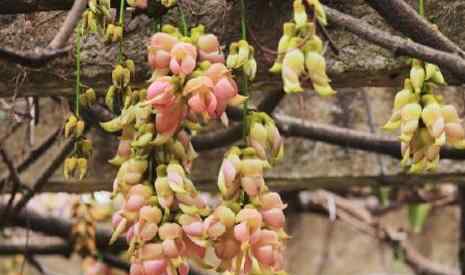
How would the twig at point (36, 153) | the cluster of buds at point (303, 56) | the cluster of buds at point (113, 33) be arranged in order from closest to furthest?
the cluster of buds at point (303, 56)
the cluster of buds at point (113, 33)
the twig at point (36, 153)

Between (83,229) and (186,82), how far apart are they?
4.06ft

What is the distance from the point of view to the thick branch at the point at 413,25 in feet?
2.62

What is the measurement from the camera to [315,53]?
656 millimetres

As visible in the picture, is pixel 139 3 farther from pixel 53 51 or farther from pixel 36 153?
pixel 36 153

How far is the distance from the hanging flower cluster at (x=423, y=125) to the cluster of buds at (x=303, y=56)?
103 millimetres

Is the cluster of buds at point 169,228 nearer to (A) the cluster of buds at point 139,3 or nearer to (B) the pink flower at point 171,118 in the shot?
(B) the pink flower at point 171,118

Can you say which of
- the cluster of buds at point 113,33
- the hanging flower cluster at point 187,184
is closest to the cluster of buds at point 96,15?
the cluster of buds at point 113,33

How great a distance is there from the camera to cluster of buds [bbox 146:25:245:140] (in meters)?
0.69

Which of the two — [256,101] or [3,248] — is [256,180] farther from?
[3,248]

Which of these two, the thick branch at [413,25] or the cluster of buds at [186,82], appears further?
the thick branch at [413,25]

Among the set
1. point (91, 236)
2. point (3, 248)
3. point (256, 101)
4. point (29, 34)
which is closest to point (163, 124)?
point (29, 34)

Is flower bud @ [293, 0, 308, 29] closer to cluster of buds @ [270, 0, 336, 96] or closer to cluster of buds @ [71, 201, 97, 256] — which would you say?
cluster of buds @ [270, 0, 336, 96]

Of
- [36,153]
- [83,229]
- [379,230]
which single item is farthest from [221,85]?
[379,230]

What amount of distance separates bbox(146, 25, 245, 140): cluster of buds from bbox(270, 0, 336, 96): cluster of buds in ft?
0.18
